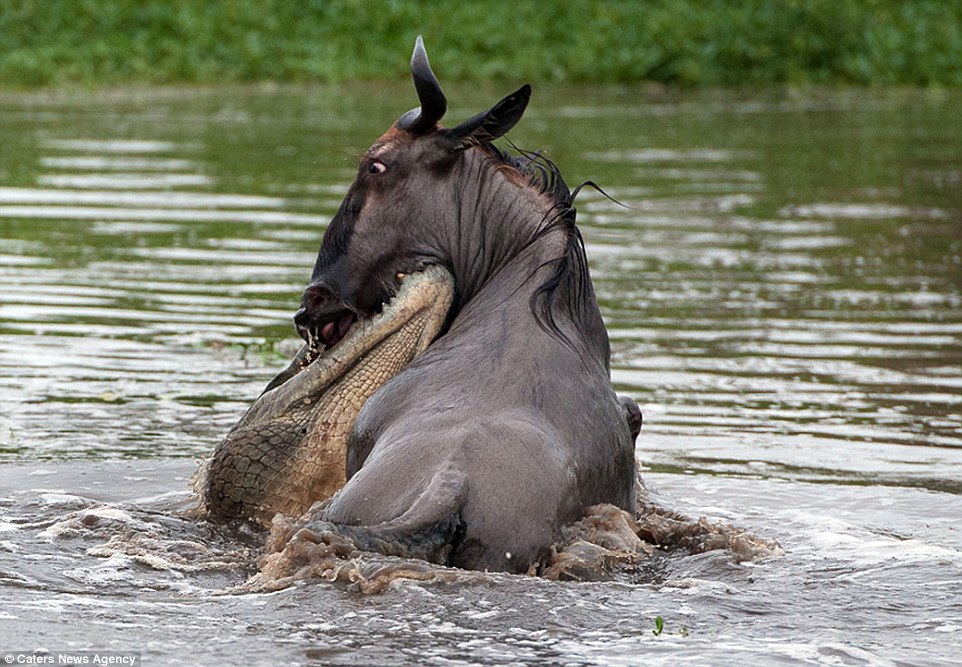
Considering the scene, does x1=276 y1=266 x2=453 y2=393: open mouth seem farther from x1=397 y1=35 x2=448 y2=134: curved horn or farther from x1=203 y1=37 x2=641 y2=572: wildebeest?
x1=397 y1=35 x2=448 y2=134: curved horn

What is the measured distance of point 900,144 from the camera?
752 inches

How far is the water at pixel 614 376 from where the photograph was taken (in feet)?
15.1

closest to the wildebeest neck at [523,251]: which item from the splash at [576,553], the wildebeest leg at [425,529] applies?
the splash at [576,553]

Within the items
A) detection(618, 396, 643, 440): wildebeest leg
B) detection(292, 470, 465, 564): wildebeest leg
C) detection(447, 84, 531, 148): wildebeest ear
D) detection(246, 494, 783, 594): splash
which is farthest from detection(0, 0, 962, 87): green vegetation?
detection(292, 470, 465, 564): wildebeest leg

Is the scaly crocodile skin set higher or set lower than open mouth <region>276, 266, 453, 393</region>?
lower

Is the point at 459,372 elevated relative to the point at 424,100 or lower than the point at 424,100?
lower

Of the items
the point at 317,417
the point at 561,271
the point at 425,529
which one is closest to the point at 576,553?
the point at 425,529

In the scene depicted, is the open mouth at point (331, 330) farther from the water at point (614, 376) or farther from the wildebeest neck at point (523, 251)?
the water at point (614, 376)

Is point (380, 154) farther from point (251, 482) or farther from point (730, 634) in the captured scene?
point (730, 634)

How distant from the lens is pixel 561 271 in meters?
5.50

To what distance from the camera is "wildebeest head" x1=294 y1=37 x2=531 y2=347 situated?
5.74 m

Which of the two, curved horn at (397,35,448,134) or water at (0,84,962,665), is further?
curved horn at (397,35,448,134)

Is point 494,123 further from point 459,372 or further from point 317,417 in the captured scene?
point 317,417

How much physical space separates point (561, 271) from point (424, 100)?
67cm
